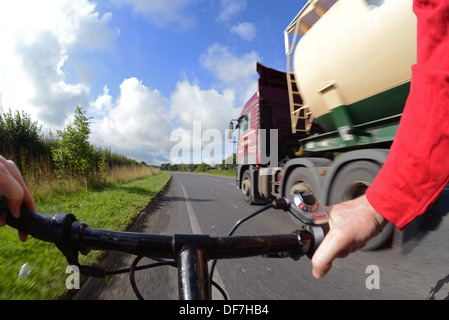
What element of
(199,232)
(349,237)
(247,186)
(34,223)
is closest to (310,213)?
(349,237)

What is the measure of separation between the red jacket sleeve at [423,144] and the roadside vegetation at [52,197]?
2.51 m

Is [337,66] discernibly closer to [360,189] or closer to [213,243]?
[360,189]

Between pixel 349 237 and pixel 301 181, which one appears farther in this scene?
pixel 301 181

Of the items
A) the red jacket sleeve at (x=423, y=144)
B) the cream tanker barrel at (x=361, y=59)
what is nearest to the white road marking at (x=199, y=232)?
the red jacket sleeve at (x=423, y=144)

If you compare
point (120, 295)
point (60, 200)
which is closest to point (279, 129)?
point (120, 295)

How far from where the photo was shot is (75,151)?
25.5ft

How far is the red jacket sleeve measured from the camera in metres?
0.52

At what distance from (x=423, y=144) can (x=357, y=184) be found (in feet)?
8.31

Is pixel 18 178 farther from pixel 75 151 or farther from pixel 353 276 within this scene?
pixel 75 151

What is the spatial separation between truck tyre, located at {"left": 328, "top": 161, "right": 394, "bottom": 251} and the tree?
8.93m

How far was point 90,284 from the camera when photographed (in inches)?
77.3

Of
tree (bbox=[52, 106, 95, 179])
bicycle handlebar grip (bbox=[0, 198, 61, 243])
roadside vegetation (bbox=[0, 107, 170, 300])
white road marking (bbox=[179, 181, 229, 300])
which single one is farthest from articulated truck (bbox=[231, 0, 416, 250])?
tree (bbox=[52, 106, 95, 179])
